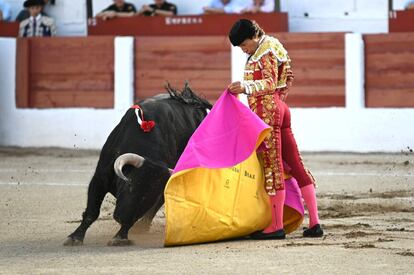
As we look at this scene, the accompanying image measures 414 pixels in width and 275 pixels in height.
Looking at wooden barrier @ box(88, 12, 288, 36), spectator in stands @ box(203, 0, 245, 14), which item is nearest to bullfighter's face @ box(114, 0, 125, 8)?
wooden barrier @ box(88, 12, 288, 36)

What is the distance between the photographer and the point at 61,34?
12750 mm

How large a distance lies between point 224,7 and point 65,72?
161 cm

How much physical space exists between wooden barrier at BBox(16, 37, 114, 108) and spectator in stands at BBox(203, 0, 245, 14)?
96 cm

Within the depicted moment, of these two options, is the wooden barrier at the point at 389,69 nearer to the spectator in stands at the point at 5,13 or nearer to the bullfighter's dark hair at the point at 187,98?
the spectator in stands at the point at 5,13

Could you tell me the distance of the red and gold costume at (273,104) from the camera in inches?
210

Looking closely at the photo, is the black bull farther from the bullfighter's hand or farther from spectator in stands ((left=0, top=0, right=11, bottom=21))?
spectator in stands ((left=0, top=0, right=11, bottom=21))

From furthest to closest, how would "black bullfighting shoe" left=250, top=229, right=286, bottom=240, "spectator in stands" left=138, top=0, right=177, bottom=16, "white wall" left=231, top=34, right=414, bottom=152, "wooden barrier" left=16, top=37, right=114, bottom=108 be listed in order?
1. "spectator in stands" left=138, top=0, right=177, bottom=16
2. "wooden barrier" left=16, top=37, right=114, bottom=108
3. "white wall" left=231, top=34, right=414, bottom=152
4. "black bullfighting shoe" left=250, top=229, right=286, bottom=240

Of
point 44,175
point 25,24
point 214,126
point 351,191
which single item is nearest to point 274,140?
point 214,126

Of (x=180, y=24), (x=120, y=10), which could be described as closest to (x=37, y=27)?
(x=120, y=10)

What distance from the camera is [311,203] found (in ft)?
18.0

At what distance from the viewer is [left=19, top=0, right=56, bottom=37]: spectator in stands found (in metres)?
12.2

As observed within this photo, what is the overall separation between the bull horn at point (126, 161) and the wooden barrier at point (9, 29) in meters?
7.49

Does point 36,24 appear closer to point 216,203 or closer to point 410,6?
A: point 410,6

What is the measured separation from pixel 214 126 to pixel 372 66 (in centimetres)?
576
